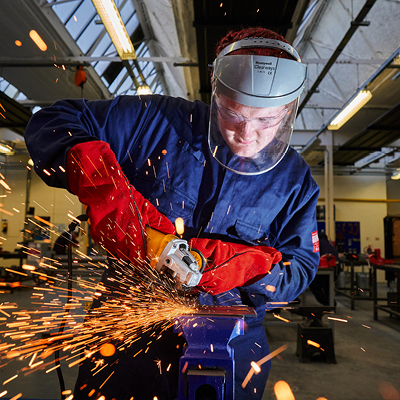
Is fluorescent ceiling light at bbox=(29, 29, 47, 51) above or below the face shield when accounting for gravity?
above

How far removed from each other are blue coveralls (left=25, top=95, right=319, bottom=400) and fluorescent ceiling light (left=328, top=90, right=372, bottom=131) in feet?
17.1

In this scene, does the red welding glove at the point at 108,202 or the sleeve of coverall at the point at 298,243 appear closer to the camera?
the red welding glove at the point at 108,202

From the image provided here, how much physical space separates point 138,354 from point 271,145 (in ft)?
3.17

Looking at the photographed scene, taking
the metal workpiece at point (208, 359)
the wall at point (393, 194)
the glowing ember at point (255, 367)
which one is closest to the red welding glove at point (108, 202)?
the metal workpiece at point (208, 359)

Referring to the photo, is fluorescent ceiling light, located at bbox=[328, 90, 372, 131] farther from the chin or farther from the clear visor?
the chin

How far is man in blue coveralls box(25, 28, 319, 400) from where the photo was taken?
3.54ft

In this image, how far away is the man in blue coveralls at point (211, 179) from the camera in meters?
1.08

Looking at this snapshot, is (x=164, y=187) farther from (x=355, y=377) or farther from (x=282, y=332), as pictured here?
(x=282, y=332)

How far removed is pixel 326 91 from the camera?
8.91 meters

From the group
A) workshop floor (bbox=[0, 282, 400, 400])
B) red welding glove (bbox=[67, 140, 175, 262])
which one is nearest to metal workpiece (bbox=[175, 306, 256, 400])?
red welding glove (bbox=[67, 140, 175, 262])

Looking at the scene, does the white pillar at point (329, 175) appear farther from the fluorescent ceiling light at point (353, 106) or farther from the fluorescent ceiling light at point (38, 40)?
the fluorescent ceiling light at point (38, 40)

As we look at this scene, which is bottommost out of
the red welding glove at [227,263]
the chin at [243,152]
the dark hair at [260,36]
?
the red welding glove at [227,263]

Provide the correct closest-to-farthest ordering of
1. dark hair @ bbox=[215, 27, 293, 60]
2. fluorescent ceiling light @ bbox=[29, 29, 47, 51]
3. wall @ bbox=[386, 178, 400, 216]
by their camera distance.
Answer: dark hair @ bbox=[215, 27, 293, 60], fluorescent ceiling light @ bbox=[29, 29, 47, 51], wall @ bbox=[386, 178, 400, 216]

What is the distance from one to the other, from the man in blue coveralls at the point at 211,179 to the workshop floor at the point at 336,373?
6.92ft
